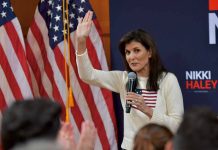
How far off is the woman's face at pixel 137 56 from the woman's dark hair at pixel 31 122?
7.73 ft

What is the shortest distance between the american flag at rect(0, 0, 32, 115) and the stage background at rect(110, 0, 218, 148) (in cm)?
86

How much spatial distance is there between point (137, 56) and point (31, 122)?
240cm

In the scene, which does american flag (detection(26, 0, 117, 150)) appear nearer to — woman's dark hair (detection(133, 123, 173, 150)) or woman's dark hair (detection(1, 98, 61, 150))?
woman's dark hair (detection(133, 123, 173, 150))

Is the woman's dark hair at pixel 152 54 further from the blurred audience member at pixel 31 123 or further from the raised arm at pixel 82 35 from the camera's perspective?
the blurred audience member at pixel 31 123

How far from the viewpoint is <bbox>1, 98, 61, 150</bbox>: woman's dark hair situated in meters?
1.15

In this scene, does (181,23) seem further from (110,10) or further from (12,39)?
(12,39)

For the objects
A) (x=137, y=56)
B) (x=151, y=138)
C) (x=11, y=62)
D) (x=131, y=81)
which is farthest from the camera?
(x=11, y=62)

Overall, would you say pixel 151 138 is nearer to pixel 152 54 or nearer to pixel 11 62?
pixel 152 54

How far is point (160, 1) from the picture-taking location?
4164 mm

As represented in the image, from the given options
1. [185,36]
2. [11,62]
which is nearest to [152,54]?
[185,36]

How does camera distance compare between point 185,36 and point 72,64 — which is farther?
point 72,64

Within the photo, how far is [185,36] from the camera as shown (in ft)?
13.4

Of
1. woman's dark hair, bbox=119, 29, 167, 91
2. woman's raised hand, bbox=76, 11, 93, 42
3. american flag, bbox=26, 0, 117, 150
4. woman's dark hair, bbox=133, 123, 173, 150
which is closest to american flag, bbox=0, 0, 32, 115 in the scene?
american flag, bbox=26, 0, 117, 150

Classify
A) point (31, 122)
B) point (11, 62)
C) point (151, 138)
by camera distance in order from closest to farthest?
point (31, 122) < point (151, 138) < point (11, 62)
